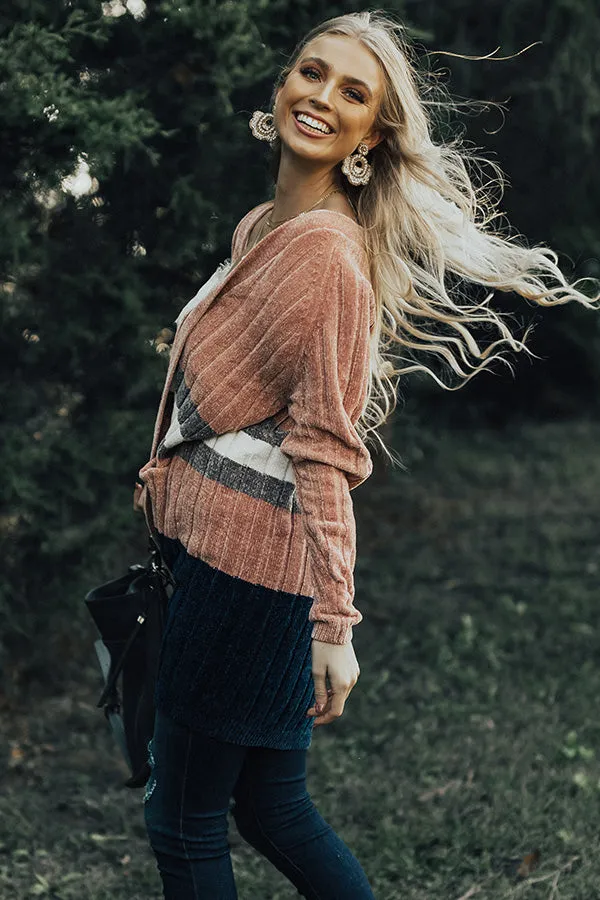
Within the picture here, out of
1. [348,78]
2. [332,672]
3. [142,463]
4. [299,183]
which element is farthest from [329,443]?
[142,463]

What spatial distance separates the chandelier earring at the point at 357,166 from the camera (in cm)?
208

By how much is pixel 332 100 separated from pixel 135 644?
3.67ft

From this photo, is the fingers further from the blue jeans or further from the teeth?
the teeth

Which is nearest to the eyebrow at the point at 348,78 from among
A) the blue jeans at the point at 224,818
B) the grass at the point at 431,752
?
the blue jeans at the point at 224,818

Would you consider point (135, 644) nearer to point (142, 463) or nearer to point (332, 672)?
point (332, 672)

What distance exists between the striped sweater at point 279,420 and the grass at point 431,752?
4.76 feet

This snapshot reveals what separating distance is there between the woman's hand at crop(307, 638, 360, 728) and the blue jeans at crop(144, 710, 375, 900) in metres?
0.26

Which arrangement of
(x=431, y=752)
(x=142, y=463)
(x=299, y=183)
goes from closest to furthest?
(x=299, y=183)
(x=431, y=752)
(x=142, y=463)

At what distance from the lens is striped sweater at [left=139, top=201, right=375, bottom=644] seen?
1.85 metres

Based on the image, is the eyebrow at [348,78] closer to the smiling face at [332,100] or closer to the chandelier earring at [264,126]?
the smiling face at [332,100]

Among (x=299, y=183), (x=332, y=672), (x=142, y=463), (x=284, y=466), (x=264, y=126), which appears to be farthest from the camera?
(x=142, y=463)

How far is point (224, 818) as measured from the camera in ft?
7.05

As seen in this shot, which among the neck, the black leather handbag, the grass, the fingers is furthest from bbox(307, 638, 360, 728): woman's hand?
the grass

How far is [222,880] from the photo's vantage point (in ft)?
6.93
